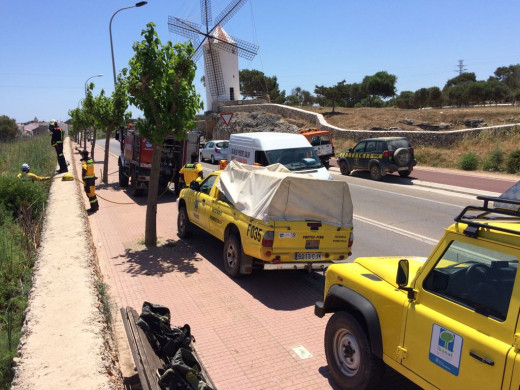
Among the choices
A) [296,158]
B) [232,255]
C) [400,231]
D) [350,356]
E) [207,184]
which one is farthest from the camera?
[296,158]

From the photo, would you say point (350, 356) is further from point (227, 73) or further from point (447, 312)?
point (227, 73)

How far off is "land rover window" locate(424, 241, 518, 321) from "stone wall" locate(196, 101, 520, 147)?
2388 centimetres

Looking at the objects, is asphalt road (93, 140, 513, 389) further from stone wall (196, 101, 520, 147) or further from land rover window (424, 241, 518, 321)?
stone wall (196, 101, 520, 147)

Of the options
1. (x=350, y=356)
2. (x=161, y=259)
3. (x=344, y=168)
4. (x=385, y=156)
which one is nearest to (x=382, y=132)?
(x=344, y=168)

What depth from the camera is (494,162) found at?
844 inches

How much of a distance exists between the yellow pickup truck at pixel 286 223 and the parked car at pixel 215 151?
21007 millimetres

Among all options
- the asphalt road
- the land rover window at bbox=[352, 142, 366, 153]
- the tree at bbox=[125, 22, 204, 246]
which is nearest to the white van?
the asphalt road

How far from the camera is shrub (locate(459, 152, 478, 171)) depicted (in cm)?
2206

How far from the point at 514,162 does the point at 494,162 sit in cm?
123

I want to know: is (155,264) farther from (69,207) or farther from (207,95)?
(207,95)

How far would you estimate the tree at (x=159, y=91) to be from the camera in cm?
924

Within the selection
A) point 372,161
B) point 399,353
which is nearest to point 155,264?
point 399,353

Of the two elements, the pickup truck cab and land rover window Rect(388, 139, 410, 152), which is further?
land rover window Rect(388, 139, 410, 152)

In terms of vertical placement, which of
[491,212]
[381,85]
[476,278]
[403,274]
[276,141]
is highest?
Answer: [381,85]
